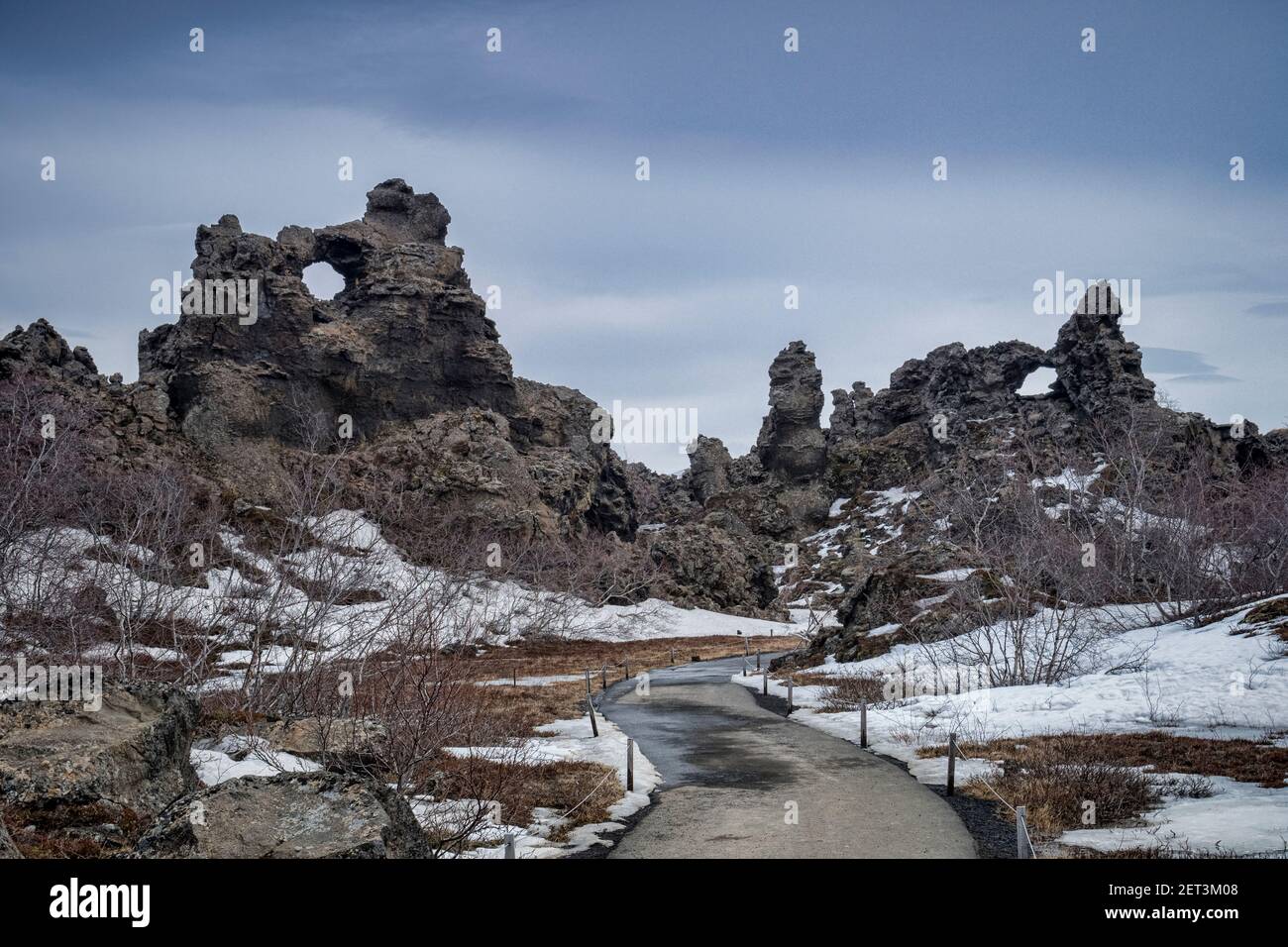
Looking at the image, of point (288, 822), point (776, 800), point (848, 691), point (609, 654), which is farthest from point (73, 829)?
point (609, 654)

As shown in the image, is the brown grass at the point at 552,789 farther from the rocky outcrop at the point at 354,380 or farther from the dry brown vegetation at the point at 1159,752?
the rocky outcrop at the point at 354,380

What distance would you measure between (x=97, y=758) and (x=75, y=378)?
6347cm

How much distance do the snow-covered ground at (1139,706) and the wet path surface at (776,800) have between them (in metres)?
1.32

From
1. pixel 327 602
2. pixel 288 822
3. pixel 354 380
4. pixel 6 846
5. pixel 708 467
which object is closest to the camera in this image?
pixel 6 846

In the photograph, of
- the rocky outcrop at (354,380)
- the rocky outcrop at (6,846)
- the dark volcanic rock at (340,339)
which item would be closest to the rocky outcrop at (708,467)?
the rocky outcrop at (354,380)

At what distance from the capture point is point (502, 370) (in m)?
83.4

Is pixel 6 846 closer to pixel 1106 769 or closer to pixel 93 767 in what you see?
pixel 93 767

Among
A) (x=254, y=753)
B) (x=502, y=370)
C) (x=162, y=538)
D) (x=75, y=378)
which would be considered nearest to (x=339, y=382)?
(x=502, y=370)

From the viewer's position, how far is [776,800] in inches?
516

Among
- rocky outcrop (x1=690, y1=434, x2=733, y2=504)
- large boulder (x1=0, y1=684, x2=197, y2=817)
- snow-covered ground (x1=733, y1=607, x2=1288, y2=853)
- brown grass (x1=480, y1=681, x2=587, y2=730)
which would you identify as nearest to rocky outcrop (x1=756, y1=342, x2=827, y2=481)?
rocky outcrop (x1=690, y1=434, x2=733, y2=504)

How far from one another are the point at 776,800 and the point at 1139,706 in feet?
37.6

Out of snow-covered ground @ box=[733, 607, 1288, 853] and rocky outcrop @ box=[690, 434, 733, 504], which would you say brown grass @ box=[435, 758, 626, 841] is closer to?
snow-covered ground @ box=[733, 607, 1288, 853]

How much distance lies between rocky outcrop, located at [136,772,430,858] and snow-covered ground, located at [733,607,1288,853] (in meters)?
10.1
